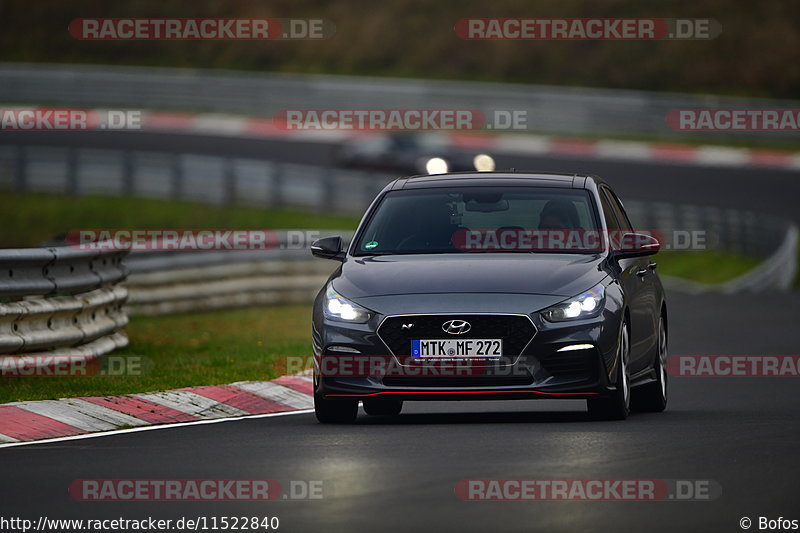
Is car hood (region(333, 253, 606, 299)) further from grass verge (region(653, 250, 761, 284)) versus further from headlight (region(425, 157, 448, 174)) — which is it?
headlight (region(425, 157, 448, 174))

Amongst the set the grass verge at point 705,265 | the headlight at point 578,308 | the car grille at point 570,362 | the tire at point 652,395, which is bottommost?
the grass verge at point 705,265

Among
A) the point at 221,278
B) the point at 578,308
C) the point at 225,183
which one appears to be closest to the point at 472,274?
the point at 578,308

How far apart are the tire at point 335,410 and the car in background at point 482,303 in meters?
0.01

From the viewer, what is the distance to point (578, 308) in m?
11.1

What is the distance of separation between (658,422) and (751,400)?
2.25 m

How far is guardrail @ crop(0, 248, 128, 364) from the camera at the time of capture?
43.9 feet

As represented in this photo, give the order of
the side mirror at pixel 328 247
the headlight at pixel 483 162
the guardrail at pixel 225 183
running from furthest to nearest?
1. the headlight at pixel 483 162
2. the guardrail at pixel 225 183
3. the side mirror at pixel 328 247

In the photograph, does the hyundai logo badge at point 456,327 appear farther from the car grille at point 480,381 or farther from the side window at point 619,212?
the side window at point 619,212

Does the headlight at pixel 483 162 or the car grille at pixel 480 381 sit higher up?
the headlight at pixel 483 162

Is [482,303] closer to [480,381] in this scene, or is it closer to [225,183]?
[480,381]

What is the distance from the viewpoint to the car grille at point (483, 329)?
36.0 feet

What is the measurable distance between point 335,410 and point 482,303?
4.15 ft

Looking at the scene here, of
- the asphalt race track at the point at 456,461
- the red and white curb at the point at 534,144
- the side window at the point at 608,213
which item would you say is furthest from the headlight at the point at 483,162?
the side window at the point at 608,213

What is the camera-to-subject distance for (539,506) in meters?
7.97
